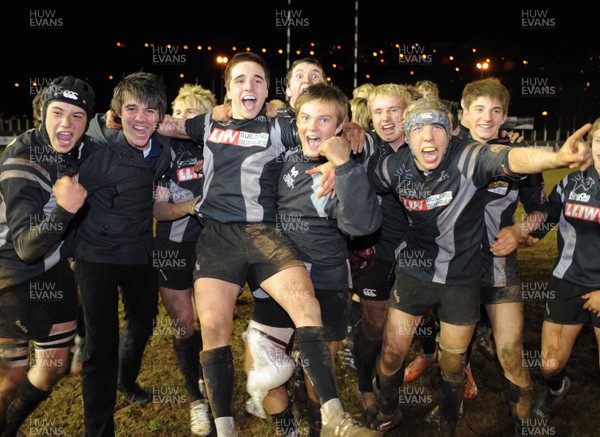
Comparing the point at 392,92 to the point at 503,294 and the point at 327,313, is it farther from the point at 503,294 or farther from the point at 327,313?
the point at 327,313

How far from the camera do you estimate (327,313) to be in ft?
13.2

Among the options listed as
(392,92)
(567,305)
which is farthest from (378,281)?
(392,92)

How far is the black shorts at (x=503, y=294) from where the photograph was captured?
436 centimetres

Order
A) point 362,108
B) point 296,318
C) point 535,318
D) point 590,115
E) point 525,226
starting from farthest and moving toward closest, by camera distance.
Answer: point 590,115, point 535,318, point 362,108, point 525,226, point 296,318

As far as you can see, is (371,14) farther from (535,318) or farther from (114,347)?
(114,347)

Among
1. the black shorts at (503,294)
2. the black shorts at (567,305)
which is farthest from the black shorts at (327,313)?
the black shorts at (567,305)

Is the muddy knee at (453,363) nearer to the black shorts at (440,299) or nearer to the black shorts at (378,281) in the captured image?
the black shorts at (440,299)

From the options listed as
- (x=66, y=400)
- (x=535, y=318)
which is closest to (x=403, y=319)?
(x=66, y=400)

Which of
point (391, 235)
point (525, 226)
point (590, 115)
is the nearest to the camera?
point (525, 226)

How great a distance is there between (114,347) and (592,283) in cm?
403

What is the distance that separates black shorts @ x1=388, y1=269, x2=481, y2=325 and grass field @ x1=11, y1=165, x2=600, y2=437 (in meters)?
1.24

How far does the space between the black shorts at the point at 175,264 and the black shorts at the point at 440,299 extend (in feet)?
6.27

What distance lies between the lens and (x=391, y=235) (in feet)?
16.1

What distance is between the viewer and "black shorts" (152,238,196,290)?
478 cm
